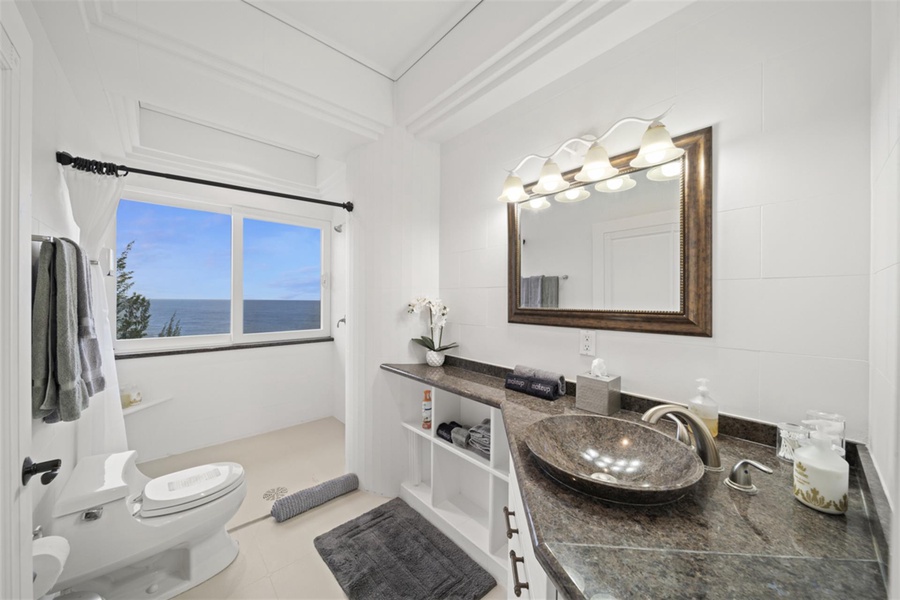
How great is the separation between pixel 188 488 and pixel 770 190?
2.52 meters

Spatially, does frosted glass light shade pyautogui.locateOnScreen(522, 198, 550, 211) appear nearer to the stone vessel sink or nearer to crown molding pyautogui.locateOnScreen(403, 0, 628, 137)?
crown molding pyautogui.locateOnScreen(403, 0, 628, 137)

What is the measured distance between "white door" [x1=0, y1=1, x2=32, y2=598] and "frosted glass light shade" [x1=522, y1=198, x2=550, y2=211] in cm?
167

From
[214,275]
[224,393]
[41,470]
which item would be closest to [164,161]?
[214,275]

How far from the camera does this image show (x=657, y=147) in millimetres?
1112

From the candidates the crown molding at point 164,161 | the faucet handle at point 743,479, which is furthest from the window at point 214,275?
the faucet handle at point 743,479

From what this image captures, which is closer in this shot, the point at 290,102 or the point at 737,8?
the point at 737,8

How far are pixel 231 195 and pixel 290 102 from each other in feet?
5.18

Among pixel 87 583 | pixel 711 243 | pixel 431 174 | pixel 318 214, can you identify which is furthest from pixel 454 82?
pixel 87 583

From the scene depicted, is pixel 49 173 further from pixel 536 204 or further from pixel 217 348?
pixel 536 204

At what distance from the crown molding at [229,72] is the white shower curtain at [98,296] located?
2.09 feet

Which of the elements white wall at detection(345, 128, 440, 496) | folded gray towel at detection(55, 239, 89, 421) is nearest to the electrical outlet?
white wall at detection(345, 128, 440, 496)

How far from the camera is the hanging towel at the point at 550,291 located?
158cm

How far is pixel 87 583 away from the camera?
1.39 meters

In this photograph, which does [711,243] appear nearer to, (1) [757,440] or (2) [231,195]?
(1) [757,440]
